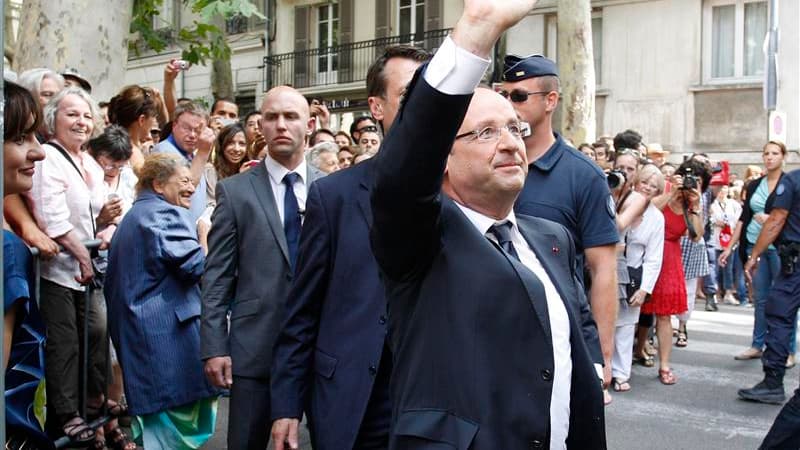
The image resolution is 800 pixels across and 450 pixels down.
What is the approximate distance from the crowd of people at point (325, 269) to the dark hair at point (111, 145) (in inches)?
0.6

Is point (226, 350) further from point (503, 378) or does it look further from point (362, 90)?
point (362, 90)

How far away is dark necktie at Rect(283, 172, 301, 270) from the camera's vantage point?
3934mm

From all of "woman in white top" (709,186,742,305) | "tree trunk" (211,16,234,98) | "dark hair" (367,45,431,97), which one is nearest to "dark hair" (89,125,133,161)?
"dark hair" (367,45,431,97)

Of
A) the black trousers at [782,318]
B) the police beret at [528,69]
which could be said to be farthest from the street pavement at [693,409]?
the police beret at [528,69]

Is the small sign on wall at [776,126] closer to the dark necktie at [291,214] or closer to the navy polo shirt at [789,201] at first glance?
the navy polo shirt at [789,201]

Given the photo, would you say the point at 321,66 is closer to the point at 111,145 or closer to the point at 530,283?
the point at 111,145

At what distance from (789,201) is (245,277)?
16.9ft

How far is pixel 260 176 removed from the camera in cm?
400

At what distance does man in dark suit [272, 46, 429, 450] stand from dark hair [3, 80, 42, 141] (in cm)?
99

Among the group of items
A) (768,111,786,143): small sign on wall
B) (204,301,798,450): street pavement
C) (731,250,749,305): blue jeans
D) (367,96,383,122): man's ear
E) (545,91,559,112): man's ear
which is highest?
(768,111,786,143): small sign on wall

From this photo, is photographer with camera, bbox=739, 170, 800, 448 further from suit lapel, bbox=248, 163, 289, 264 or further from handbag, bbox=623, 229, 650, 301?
suit lapel, bbox=248, 163, 289, 264

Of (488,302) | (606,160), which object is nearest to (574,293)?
(488,302)

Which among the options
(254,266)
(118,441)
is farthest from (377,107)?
(118,441)

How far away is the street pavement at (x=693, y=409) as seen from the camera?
20.1ft
